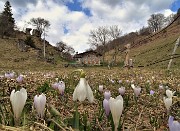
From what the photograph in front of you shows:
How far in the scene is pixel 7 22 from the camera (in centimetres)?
6322

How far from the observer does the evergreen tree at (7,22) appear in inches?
2422

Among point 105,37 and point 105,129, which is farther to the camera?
point 105,37

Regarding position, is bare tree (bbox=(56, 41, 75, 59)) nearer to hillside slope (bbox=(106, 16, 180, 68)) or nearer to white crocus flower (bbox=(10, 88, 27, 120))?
hillside slope (bbox=(106, 16, 180, 68))

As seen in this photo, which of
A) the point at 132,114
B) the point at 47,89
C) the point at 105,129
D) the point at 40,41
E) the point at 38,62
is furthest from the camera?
the point at 40,41

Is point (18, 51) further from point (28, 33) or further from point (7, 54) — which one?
point (28, 33)

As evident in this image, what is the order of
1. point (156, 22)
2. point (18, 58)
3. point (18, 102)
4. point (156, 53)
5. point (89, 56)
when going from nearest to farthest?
point (18, 102)
point (18, 58)
point (156, 53)
point (89, 56)
point (156, 22)

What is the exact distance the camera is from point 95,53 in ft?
248

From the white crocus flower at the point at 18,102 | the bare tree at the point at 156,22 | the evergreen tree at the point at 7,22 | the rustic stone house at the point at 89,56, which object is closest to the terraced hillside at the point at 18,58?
the evergreen tree at the point at 7,22

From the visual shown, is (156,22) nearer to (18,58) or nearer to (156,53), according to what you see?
(156,53)

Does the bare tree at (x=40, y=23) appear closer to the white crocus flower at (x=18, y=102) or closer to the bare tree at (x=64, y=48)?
the bare tree at (x=64, y=48)

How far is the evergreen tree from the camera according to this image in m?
61.5

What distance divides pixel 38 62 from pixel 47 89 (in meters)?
43.5

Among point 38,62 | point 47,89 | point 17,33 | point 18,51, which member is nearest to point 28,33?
point 17,33

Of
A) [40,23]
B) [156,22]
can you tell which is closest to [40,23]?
[40,23]
